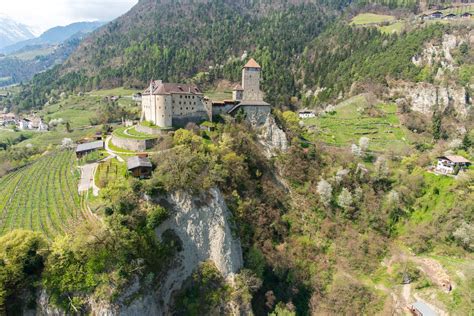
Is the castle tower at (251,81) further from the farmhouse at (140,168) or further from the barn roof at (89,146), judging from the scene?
the farmhouse at (140,168)

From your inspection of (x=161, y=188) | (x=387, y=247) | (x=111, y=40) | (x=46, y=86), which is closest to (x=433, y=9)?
(x=387, y=247)

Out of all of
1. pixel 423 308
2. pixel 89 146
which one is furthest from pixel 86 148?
pixel 423 308

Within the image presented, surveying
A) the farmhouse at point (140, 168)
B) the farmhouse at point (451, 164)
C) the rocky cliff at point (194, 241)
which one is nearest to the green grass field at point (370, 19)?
the farmhouse at point (451, 164)

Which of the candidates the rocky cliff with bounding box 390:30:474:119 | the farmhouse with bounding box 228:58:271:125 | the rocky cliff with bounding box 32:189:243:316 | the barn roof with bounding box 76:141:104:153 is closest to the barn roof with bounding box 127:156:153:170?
the rocky cliff with bounding box 32:189:243:316

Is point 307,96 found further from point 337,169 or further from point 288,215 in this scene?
point 288,215

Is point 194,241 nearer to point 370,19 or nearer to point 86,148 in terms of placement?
point 86,148
